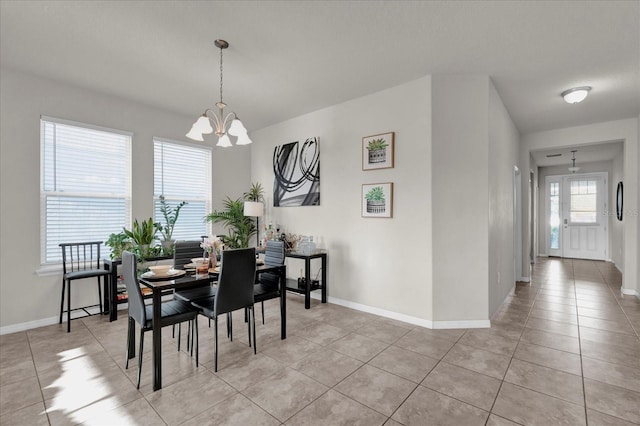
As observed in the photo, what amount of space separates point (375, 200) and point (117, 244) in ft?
10.8

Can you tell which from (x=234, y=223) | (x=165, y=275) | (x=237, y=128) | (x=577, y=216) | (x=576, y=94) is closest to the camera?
(x=165, y=275)

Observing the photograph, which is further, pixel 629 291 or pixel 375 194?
pixel 629 291

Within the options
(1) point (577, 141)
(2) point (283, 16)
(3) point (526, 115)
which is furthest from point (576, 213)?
(2) point (283, 16)

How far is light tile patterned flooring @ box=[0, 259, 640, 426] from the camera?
199 cm

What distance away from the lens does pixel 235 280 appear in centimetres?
268

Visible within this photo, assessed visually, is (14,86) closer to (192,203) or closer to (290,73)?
(192,203)

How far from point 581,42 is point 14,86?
5.72 m

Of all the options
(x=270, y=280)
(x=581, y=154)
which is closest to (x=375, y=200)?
(x=270, y=280)

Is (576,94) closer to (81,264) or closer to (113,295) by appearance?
(113,295)

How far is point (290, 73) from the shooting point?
342 centimetres

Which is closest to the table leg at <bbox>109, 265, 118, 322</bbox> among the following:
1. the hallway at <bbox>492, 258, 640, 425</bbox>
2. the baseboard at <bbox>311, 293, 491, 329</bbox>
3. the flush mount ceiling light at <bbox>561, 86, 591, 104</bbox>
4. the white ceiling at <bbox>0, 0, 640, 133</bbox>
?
the white ceiling at <bbox>0, 0, 640, 133</bbox>

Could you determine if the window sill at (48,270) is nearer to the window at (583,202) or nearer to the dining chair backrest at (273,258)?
the dining chair backrest at (273,258)

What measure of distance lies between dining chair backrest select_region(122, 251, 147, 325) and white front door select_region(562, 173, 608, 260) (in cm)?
1028

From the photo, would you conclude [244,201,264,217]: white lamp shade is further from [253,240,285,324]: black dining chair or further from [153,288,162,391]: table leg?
[153,288,162,391]: table leg
